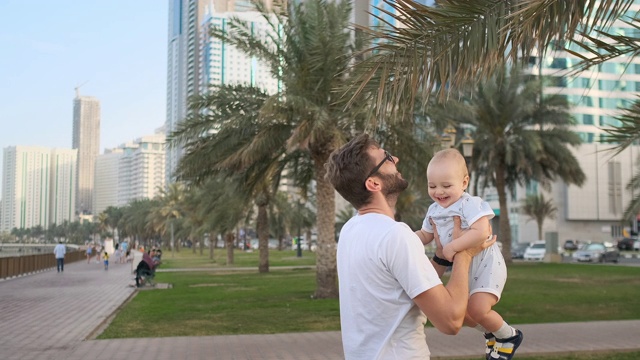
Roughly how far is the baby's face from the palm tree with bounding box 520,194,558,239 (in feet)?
231

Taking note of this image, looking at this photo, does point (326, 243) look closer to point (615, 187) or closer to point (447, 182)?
point (447, 182)

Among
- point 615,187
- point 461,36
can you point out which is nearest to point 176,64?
point 615,187

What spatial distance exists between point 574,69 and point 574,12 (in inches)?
45.2

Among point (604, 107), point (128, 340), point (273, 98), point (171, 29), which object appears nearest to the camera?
point (128, 340)

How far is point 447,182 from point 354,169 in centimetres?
43

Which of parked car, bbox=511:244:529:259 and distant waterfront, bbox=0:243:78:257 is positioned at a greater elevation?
parked car, bbox=511:244:529:259

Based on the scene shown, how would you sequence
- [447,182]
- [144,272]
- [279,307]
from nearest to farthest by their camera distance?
[447,182], [279,307], [144,272]

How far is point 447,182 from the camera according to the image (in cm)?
283

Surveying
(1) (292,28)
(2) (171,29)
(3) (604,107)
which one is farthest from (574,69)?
(2) (171,29)

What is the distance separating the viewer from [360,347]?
262 centimetres

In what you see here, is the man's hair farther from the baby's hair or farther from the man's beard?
the baby's hair

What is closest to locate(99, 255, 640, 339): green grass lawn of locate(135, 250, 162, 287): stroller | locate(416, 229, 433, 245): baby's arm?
locate(135, 250, 162, 287): stroller

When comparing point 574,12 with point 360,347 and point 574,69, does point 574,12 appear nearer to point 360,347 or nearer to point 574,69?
point 574,69

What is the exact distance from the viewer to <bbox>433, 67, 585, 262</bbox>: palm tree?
103 ft
